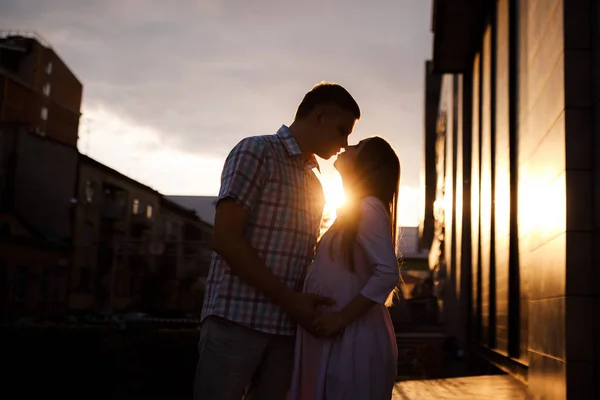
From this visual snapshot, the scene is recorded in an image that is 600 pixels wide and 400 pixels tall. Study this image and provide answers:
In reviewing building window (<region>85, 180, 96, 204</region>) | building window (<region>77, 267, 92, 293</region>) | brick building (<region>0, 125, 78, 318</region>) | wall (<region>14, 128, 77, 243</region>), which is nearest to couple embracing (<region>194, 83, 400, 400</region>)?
brick building (<region>0, 125, 78, 318</region>)

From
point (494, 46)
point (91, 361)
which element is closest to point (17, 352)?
point (91, 361)

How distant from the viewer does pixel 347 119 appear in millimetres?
3279

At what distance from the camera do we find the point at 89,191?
48.8 metres

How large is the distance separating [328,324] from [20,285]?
3854 centimetres

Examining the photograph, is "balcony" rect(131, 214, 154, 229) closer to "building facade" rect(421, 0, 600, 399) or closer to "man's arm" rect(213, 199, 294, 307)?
"building facade" rect(421, 0, 600, 399)

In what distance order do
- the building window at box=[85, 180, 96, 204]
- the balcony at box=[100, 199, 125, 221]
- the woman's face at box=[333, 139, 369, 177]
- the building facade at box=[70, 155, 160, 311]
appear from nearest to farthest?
the woman's face at box=[333, 139, 369, 177], the building facade at box=[70, 155, 160, 311], the building window at box=[85, 180, 96, 204], the balcony at box=[100, 199, 125, 221]

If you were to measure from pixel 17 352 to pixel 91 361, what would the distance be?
3.83 feet

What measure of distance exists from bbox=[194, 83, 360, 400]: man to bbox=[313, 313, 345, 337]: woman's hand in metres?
0.04

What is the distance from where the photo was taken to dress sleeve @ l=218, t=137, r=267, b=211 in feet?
9.86

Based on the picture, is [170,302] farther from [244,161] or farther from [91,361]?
[244,161]

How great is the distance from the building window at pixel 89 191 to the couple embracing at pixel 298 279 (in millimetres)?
46987

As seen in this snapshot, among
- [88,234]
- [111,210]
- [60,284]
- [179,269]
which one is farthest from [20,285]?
[179,269]

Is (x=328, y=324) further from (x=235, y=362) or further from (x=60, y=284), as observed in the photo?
(x=60, y=284)

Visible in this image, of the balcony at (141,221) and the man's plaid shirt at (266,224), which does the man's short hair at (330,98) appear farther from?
the balcony at (141,221)
